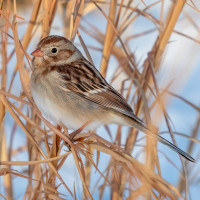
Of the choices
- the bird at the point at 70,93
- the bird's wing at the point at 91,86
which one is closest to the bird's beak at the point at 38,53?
the bird at the point at 70,93

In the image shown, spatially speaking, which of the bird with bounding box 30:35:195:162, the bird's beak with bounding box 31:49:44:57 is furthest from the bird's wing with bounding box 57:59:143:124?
the bird's beak with bounding box 31:49:44:57

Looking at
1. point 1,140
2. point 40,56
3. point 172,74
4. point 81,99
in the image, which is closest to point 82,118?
point 81,99

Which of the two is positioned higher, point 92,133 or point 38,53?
point 38,53

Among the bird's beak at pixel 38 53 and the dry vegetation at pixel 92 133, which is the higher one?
the bird's beak at pixel 38 53

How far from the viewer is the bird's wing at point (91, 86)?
1.86 m

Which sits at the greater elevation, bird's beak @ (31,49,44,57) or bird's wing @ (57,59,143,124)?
bird's beak @ (31,49,44,57)

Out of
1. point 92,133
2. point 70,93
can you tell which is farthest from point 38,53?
point 92,133

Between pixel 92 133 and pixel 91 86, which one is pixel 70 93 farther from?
pixel 92 133

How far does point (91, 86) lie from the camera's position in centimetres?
188

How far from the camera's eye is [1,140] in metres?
2.22

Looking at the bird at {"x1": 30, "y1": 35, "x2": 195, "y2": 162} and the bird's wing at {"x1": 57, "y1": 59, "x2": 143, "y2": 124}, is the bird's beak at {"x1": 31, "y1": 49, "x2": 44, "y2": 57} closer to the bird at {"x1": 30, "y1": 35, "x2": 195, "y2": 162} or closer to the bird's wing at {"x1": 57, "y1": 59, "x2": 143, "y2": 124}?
the bird at {"x1": 30, "y1": 35, "x2": 195, "y2": 162}

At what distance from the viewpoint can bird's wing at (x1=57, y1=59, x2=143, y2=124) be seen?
186 centimetres

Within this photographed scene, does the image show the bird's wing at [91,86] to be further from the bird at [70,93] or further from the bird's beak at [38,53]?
the bird's beak at [38,53]

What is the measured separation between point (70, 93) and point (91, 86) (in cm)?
11
